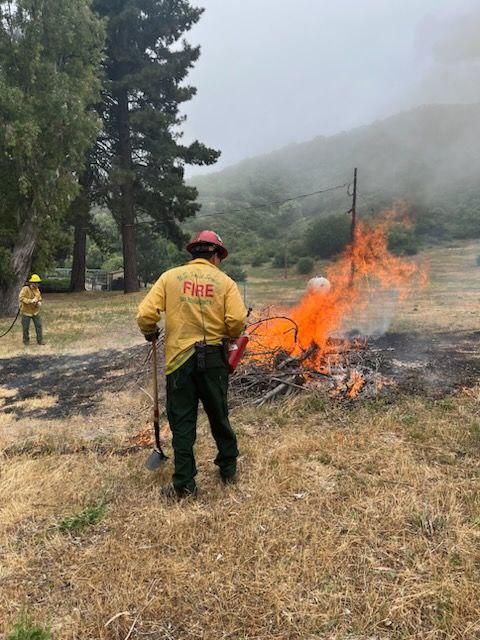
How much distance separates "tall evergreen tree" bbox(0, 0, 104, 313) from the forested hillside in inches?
1333

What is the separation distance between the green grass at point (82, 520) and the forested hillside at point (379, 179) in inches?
1968

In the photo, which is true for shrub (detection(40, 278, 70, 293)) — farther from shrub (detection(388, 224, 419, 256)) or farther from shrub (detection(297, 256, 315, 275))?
shrub (detection(388, 224, 419, 256))

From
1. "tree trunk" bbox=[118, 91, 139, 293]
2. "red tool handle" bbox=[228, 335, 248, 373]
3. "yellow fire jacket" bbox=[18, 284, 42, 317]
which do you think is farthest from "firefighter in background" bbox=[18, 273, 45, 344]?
"tree trunk" bbox=[118, 91, 139, 293]

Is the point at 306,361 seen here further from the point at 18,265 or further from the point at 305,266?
the point at 305,266

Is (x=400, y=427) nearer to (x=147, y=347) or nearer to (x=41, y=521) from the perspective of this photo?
(x=41, y=521)

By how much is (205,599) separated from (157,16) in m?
32.0

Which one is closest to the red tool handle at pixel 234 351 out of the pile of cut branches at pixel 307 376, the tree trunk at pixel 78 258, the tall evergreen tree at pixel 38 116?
the pile of cut branches at pixel 307 376

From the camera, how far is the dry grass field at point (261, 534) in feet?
8.55

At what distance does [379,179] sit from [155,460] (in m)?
114

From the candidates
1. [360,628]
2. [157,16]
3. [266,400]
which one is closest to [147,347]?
[266,400]

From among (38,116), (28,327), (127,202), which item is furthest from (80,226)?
(28,327)

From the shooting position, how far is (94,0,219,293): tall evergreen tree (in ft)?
86.7

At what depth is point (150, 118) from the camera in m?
25.8

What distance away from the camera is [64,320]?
16.4 meters
